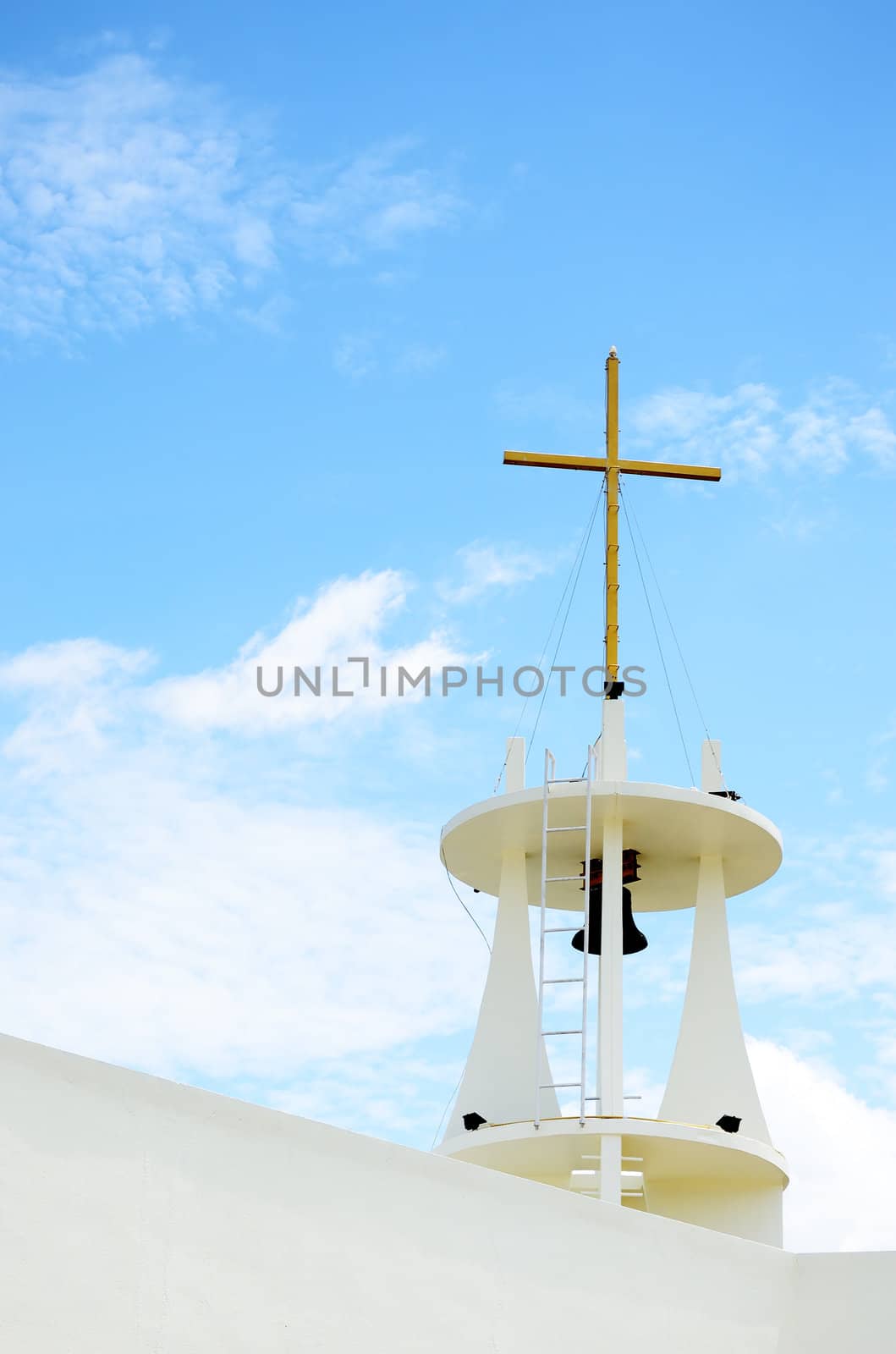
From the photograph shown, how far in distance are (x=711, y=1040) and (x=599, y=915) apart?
4.53 ft

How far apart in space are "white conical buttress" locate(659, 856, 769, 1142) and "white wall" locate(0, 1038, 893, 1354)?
4.01 metres

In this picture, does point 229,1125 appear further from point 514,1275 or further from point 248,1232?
point 514,1275

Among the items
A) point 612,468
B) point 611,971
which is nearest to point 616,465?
point 612,468

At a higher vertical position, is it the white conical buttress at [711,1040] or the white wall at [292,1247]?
the white conical buttress at [711,1040]

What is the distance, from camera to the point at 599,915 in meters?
14.1

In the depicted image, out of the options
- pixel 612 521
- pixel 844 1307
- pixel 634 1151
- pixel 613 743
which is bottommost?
pixel 844 1307

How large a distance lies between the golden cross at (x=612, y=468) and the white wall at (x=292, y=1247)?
6.84 meters

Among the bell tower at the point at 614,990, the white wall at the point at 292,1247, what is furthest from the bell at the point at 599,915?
the white wall at the point at 292,1247

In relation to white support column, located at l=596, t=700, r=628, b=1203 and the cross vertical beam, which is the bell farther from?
the cross vertical beam

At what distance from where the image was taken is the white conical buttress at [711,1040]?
13219 mm

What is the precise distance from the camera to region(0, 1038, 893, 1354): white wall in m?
6.91

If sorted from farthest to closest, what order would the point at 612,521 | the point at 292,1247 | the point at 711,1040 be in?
the point at 612,521, the point at 711,1040, the point at 292,1247

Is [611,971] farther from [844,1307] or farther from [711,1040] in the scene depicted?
[844,1307]

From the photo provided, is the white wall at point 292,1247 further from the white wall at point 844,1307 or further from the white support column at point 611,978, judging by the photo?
the white support column at point 611,978
